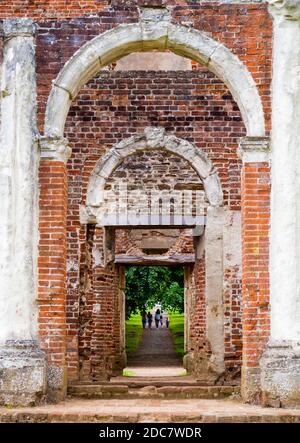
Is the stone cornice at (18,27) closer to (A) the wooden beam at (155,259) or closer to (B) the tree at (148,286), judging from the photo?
(A) the wooden beam at (155,259)

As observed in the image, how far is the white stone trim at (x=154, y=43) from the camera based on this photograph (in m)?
10.1

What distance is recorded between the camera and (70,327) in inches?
563

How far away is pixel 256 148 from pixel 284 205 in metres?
0.78

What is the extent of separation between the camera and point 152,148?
15.1 metres

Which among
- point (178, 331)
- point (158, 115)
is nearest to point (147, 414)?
point (158, 115)

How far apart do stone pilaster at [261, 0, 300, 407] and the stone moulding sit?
200 inches

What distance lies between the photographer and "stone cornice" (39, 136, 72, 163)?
998 centimetres

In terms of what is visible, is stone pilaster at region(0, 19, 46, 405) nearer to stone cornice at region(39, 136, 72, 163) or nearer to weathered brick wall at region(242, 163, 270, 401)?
stone cornice at region(39, 136, 72, 163)

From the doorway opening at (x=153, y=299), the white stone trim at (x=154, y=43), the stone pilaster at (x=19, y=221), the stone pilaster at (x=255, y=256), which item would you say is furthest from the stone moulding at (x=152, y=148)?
the doorway opening at (x=153, y=299)

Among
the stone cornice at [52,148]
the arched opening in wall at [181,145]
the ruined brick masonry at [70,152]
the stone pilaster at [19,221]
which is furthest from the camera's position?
the arched opening in wall at [181,145]

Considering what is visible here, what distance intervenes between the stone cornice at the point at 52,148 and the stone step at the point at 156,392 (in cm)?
311

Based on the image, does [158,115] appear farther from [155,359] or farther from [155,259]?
[155,359]

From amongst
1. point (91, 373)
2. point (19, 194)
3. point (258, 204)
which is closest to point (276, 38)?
point (258, 204)

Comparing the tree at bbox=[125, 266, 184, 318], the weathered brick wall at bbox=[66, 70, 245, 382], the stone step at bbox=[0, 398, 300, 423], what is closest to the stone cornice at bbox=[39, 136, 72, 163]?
the stone step at bbox=[0, 398, 300, 423]
